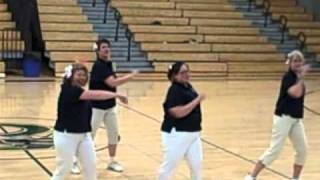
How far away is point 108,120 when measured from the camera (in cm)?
844

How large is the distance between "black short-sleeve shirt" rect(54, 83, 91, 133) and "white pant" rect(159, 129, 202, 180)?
0.82 metres

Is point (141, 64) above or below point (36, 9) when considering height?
below

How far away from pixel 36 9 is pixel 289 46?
29.4ft

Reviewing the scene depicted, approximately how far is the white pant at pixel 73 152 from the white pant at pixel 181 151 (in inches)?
27.7

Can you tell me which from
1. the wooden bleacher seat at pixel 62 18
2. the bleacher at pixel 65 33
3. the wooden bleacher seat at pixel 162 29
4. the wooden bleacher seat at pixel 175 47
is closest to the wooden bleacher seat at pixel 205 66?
the wooden bleacher seat at pixel 175 47

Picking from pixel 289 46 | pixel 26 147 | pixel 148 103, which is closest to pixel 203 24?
pixel 289 46

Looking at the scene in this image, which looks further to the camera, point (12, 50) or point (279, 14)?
point (279, 14)

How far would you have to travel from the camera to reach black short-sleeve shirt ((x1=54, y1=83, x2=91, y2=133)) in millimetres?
6668

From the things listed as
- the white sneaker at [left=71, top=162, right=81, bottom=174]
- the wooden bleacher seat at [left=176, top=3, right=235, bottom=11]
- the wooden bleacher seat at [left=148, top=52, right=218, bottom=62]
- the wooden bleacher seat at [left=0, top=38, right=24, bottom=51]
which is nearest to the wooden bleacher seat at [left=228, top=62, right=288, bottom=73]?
the wooden bleacher seat at [left=148, top=52, right=218, bottom=62]

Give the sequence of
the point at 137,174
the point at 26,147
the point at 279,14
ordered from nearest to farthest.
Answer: the point at 137,174 < the point at 26,147 < the point at 279,14

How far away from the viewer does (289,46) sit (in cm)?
2467

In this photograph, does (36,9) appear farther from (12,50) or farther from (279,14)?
(279,14)

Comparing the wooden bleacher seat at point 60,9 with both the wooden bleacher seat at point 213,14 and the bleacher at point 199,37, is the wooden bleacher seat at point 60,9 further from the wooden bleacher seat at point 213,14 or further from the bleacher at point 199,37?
the wooden bleacher seat at point 213,14

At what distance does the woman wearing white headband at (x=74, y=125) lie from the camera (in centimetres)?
668
